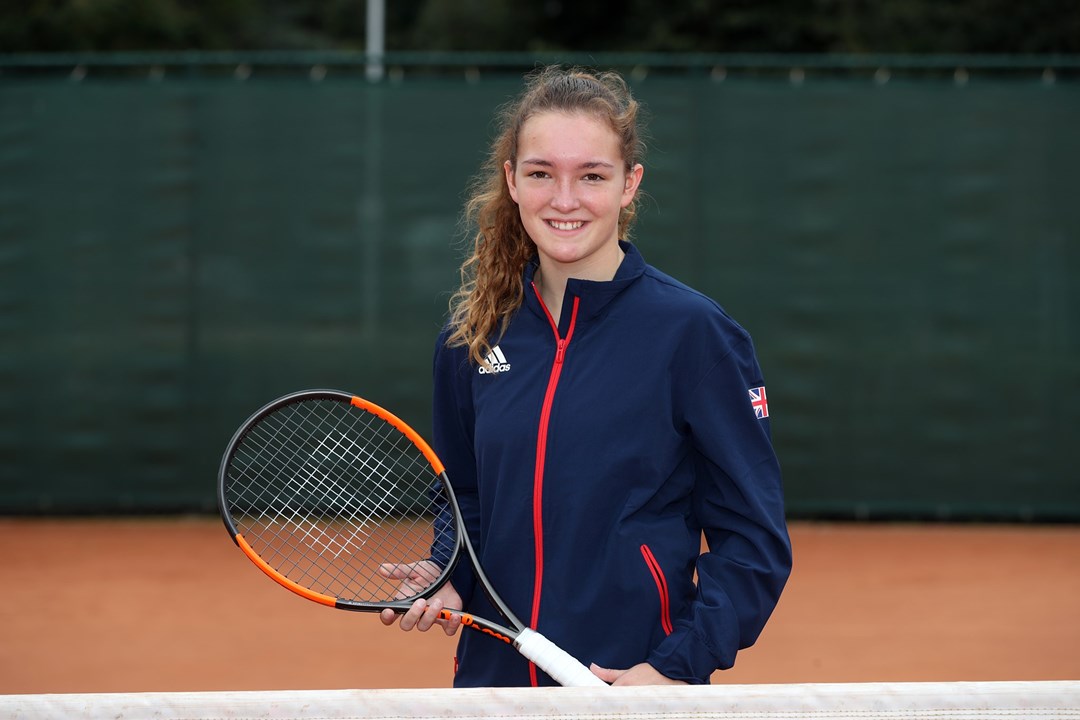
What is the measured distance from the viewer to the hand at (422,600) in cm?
202

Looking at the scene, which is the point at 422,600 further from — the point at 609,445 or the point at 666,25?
the point at 666,25

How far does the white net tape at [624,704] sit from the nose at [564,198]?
0.70 metres

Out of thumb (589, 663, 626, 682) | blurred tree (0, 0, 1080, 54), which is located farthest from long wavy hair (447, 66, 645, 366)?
blurred tree (0, 0, 1080, 54)

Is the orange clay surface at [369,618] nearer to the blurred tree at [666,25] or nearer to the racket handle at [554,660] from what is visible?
the racket handle at [554,660]

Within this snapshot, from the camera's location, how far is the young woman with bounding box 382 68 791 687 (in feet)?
6.16

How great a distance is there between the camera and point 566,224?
1.98 meters

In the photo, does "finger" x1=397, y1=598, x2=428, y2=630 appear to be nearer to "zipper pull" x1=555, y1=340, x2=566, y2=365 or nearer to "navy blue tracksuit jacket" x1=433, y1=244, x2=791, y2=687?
"navy blue tracksuit jacket" x1=433, y1=244, x2=791, y2=687

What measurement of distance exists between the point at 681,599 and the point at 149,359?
5.00 meters

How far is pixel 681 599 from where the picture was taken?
1955 mm

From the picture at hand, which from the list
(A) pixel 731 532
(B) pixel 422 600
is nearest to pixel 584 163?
(A) pixel 731 532

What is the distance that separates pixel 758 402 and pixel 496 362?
0.40m

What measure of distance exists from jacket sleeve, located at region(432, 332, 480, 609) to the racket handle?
0.67 ft

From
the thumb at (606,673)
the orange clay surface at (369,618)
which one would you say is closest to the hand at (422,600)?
the thumb at (606,673)

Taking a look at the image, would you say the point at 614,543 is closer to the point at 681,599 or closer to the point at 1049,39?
the point at 681,599
